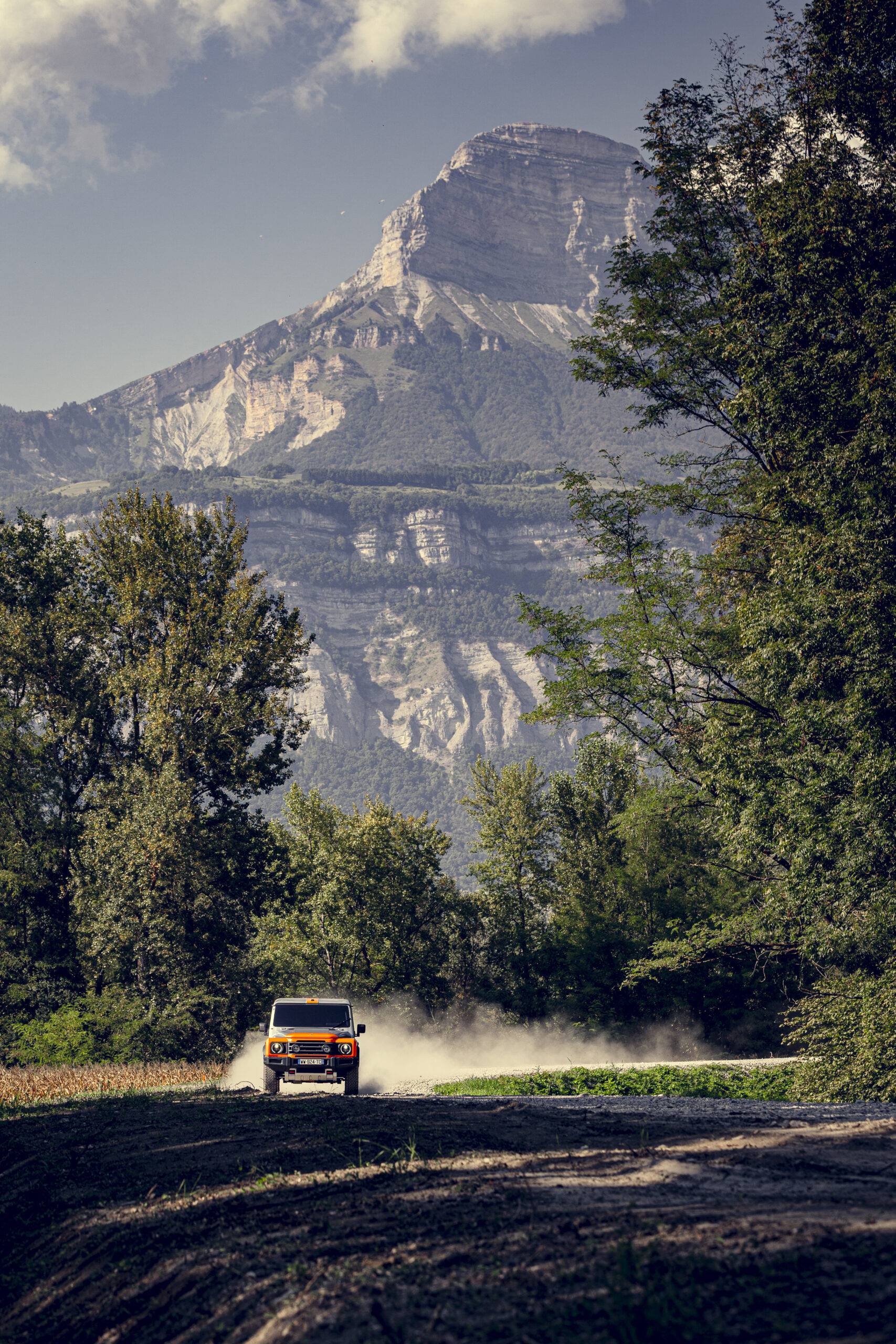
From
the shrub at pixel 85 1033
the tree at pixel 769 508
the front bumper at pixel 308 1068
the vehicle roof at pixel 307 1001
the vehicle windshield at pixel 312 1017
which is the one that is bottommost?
the shrub at pixel 85 1033

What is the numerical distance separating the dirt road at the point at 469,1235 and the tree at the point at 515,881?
42252 mm

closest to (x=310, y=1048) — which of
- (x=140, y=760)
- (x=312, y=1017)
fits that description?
(x=312, y=1017)

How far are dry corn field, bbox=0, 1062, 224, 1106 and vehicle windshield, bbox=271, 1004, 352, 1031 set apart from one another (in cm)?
330

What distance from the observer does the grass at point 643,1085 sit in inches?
700

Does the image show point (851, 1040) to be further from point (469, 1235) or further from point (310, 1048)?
point (469, 1235)

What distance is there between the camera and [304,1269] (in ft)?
20.9

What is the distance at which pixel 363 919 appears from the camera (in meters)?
51.6

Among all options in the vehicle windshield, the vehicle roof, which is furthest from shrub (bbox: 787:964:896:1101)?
the vehicle roof

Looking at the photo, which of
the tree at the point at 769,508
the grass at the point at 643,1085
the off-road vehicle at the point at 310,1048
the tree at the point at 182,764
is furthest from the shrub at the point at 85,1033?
the tree at the point at 769,508

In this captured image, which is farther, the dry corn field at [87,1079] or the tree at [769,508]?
the dry corn field at [87,1079]

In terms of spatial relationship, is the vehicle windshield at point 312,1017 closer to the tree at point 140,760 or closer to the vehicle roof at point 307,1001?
the vehicle roof at point 307,1001

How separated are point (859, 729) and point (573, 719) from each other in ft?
27.5

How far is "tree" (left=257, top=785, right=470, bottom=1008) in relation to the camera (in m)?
50.6

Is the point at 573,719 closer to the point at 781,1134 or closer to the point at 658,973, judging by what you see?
the point at 781,1134
